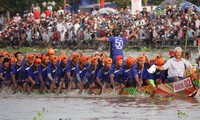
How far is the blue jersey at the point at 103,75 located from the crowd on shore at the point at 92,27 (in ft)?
58.2

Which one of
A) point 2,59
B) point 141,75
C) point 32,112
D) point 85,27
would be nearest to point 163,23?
point 85,27

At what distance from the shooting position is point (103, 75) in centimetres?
2483

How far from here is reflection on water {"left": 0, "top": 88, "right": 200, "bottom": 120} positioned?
2049 centimetres

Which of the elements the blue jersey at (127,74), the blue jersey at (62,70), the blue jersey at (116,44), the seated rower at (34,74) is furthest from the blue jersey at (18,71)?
the blue jersey at (127,74)

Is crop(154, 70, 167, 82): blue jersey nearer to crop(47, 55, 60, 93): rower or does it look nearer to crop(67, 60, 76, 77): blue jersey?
crop(67, 60, 76, 77): blue jersey

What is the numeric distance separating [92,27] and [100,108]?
1036 inches

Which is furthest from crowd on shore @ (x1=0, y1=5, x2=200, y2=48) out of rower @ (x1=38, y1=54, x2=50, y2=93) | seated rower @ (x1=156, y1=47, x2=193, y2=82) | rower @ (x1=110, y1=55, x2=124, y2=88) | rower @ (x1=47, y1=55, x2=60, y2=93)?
seated rower @ (x1=156, y1=47, x2=193, y2=82)

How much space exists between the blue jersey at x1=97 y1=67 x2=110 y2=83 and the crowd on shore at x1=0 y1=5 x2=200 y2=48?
1773cm

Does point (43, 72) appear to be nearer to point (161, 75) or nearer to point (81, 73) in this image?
point (81, 73)

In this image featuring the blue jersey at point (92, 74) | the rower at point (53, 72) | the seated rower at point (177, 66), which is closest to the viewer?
the seated rower at point (177, 66)

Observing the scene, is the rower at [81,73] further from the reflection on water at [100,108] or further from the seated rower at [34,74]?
the seated rower at [34,74]

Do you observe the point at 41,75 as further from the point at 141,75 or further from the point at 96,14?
the point at 96,14

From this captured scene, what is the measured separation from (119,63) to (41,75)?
2.87m

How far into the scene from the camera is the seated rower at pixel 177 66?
22.9 meters
